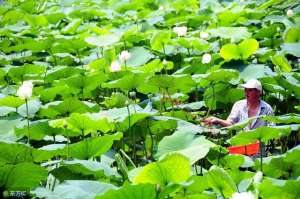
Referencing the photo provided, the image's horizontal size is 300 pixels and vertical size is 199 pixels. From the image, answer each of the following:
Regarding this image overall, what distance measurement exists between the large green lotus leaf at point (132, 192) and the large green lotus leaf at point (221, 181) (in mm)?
173

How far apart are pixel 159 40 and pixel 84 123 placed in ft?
5.82

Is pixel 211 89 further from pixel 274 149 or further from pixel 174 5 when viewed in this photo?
pixel 174 5

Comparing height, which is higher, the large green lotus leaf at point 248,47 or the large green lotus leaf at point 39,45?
the large green lotus leaf at point 248,47

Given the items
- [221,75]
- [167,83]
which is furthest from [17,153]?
[221,75]

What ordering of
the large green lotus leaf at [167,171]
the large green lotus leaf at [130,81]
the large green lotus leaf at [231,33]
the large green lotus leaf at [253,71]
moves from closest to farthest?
the large green lotus leaf at [167,171], the large green lotus leaf at [130,81], the large green lotus leaf at [253,71], the large green lotus leaf at [231,33]

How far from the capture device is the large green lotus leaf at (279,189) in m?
1.62

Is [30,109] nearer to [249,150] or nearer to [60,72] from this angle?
[60,72]

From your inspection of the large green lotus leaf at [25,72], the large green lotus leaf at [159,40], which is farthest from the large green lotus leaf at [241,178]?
the large green lotus leaf at [159,40]

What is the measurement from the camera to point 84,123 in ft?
7.34

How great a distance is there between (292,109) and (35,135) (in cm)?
154

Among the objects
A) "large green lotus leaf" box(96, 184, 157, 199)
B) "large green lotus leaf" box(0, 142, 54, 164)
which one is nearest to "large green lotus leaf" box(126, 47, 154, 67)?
"large green lotus leaf" box(0, 142, 54, 164)

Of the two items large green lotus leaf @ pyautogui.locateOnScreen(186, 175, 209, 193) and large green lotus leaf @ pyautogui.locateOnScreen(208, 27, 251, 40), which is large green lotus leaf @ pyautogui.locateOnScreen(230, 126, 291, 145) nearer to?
large green lotus leaf @ pyautogui.locateOnScreen(186, 175, 209, 193)

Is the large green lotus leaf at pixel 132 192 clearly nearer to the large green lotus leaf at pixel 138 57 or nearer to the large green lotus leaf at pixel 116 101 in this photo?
the large green lotus leaf at pixel 116 101

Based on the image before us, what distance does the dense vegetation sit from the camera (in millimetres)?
1755
